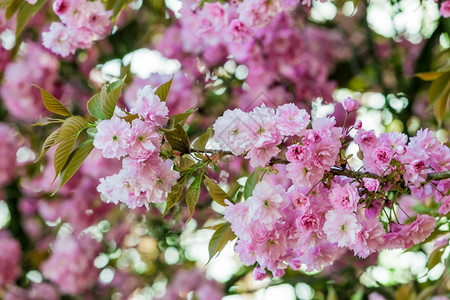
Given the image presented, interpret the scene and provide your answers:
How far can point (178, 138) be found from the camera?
2.30ft

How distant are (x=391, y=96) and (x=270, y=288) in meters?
0.59

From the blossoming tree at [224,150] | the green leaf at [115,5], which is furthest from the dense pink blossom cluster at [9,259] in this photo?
the green leaf at [115,5]

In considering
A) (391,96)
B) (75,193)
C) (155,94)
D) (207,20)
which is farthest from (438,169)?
(75,193)

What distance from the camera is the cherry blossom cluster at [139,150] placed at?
0.66 metres

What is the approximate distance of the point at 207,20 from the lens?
1.24 m

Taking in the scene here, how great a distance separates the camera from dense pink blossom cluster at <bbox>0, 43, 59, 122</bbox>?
2078 millimetres

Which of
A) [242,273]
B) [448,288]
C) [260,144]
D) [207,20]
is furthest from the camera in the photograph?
[242,273]

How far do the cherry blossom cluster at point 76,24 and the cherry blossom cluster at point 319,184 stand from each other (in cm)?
58

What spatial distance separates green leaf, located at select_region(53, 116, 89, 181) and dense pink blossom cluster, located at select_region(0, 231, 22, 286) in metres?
1.66

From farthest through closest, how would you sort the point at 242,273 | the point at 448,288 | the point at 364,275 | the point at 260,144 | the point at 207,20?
the point at 242,273 → the point at 364,275 → the point at 448,288 → the point at 207,20 → the point at 260,144

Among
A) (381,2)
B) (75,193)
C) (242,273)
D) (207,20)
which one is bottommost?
(75,193)

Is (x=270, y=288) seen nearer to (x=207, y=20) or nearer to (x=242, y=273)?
(x=242, y=273)

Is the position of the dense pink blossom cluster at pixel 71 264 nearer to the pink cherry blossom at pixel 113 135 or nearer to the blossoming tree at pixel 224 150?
the blossoming tree at pixel 224 150

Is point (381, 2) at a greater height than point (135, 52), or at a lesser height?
greater
